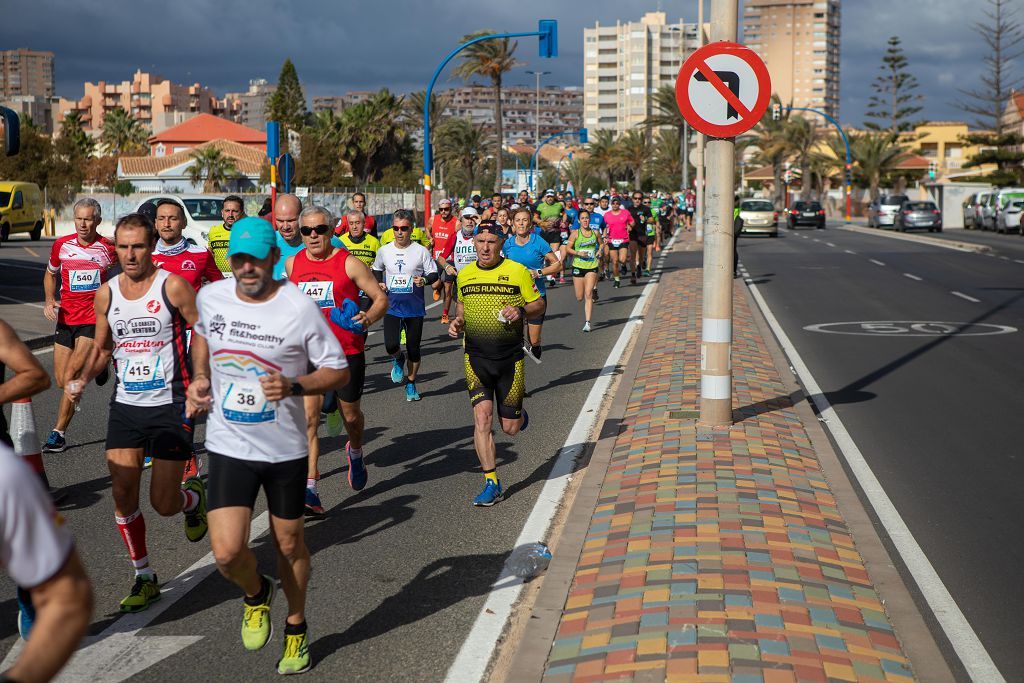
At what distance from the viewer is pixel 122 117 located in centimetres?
12650

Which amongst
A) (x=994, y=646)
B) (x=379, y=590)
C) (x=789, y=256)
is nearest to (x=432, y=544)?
(x=379, y=590)

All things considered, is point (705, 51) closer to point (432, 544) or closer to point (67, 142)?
point (432, 544)

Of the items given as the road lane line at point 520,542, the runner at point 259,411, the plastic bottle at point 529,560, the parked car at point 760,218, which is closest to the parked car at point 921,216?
the parked car at point 760,218

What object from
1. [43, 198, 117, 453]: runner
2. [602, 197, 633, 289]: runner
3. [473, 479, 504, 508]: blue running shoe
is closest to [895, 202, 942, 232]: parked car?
[602, 197, 633, 289]: runner

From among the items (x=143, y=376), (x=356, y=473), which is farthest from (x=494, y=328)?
(x=143, y=376)

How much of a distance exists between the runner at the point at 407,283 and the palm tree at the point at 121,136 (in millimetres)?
119602

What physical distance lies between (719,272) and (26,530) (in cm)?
732

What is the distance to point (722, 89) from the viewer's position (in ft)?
29.2

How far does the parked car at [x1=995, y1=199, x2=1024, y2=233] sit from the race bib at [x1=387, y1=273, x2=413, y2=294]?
1830 inches

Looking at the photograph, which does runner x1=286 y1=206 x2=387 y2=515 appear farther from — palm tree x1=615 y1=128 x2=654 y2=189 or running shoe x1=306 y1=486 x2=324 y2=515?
palm tree x1=615 y1=128 x2=654 y2=189

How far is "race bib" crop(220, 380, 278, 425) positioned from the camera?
476cm

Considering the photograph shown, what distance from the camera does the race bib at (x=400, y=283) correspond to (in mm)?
11547

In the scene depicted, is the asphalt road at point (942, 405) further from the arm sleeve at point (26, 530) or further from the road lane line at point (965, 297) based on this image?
the arm sleeve at point (26, 530)

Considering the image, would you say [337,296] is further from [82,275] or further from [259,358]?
[259,358]
